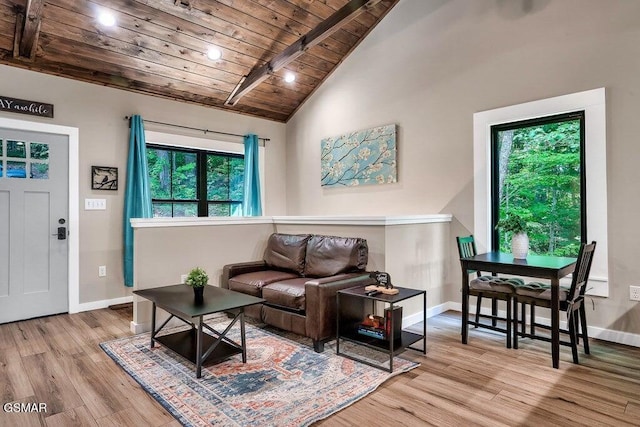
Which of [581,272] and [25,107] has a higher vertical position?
[25,107]

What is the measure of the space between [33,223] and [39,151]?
30.1 inches

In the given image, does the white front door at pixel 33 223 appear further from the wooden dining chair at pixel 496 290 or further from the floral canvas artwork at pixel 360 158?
the wooden dining chair at pixel 496 290

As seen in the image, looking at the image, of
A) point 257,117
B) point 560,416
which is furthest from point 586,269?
point 257,117

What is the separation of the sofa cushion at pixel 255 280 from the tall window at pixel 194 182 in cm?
188

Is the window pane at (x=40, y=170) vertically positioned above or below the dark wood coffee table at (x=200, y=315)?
above

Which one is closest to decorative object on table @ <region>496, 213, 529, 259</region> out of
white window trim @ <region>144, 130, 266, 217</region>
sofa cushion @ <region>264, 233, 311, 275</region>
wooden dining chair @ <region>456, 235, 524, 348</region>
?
wooden dining chair @ <region>456, 235, 524, 348</region>

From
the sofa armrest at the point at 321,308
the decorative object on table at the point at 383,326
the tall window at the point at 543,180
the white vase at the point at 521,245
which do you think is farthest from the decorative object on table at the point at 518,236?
the sofa armrest at the point at 321,308

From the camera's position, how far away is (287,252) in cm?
402

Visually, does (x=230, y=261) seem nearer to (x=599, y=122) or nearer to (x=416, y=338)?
(x=416, y=338)

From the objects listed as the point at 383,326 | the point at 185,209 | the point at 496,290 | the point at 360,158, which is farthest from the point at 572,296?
the point at 185,209

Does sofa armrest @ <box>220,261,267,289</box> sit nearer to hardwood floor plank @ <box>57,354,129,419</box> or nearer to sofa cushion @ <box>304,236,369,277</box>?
sofa cushion @ <box>304,236,369,277</box>

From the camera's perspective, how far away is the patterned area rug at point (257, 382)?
80.5 inches

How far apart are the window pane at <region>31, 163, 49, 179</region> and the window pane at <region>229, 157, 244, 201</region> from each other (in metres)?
2.33

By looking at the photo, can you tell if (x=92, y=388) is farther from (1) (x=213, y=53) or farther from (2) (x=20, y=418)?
(1) (x=213, y=53)
